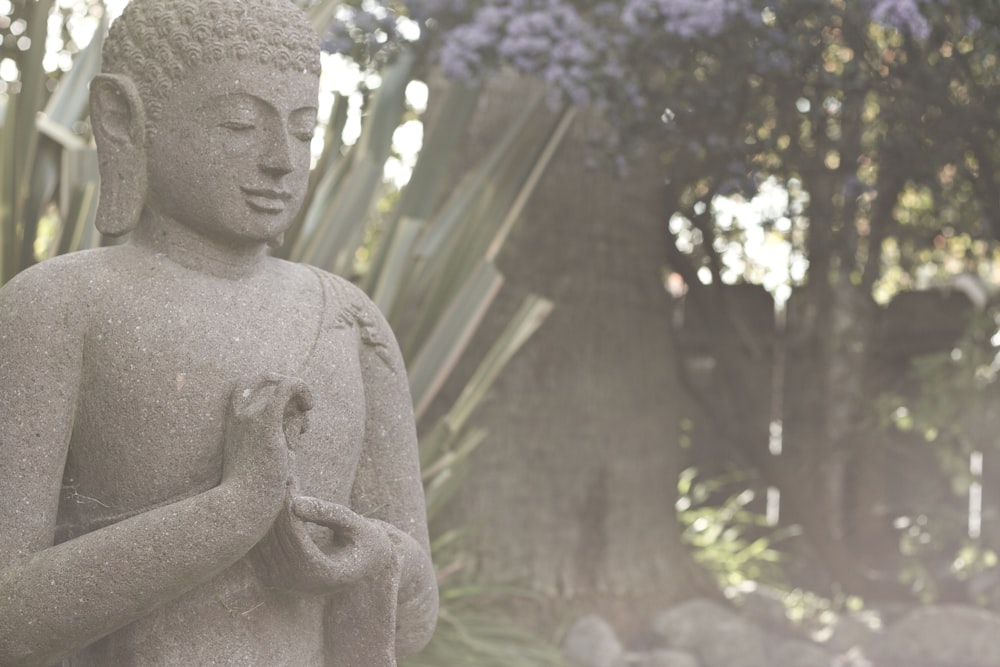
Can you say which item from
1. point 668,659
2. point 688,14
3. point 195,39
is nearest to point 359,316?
point 195,39

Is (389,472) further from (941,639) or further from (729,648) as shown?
(941,639)

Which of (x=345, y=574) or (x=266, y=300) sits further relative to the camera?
(x=266, y=300)

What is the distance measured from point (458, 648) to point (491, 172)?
62.7 inches

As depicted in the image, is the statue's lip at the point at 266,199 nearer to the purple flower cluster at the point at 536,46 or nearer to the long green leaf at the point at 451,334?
the long green leaf at the point at 451,334

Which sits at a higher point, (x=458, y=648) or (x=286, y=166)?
(x=286, y=166)

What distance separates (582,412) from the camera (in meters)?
5.16

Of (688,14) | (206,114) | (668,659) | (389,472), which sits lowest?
(668,659)

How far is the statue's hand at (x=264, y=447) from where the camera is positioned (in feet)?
5.87

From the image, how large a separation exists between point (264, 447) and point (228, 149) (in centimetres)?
47

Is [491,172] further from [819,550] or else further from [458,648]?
[819,550]

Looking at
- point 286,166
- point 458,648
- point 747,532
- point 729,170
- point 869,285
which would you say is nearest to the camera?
point 286,166

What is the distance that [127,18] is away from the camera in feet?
6.63

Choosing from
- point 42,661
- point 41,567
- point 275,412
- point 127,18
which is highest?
point 127,18

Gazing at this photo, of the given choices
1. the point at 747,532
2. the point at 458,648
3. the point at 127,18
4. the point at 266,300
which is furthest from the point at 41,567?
the point at 747,532
